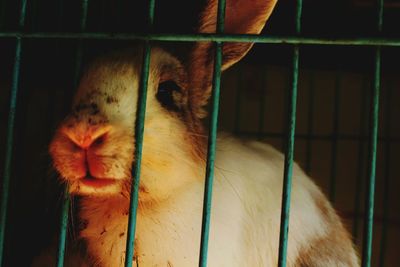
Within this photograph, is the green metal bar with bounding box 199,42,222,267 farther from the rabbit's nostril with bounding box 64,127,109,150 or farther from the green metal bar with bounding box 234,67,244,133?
the green metal bar with bounding box 234,67,244,133

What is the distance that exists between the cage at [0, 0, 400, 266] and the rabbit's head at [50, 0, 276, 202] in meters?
0.12

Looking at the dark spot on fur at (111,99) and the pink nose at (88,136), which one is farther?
the dark spot on fur at (111,99)

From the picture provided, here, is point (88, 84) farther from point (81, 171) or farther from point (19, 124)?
point (19, 124)

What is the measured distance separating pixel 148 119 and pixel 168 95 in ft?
0.73

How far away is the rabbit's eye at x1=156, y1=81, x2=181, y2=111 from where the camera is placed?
2.01 m

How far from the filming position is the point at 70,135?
64.1 inches

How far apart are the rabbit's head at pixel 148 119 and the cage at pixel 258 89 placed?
0.38ft

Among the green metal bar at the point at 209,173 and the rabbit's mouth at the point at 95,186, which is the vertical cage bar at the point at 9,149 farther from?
the green metal bar at the point at 209,173

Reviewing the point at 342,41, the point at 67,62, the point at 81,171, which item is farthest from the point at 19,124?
the point at 342,41

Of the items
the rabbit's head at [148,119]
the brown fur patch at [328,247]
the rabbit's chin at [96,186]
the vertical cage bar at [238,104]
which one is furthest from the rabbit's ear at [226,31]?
the vertical cage bar at [238,104]

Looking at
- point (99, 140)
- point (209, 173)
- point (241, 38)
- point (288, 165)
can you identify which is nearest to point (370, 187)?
point (288, 165)

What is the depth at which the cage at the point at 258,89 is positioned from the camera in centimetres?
160

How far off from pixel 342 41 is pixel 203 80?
84 centimetres

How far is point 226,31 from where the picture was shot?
6.86 ft
